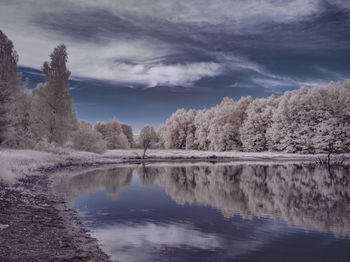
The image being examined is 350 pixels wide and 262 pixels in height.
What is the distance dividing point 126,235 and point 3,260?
5.45 metres

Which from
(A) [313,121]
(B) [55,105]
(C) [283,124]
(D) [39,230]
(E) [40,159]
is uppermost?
(A) [313,121]

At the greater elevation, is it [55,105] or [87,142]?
[55,105]

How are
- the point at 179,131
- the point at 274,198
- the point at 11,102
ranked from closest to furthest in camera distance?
the point at 274,198 < the point at 11,102 < the point at 179,131

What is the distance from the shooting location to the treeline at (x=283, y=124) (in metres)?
66.9

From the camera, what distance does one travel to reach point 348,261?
368 inches

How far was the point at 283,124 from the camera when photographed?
76.9 m

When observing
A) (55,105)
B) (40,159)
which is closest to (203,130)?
(55,105)

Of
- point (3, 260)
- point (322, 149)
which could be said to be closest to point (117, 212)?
point (3, 260)

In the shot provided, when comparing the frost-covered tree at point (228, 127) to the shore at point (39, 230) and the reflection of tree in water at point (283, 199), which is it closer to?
the reflection of tree in water at point (283, 199)

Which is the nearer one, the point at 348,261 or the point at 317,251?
the point at 348,261

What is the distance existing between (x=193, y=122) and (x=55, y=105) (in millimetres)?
77577

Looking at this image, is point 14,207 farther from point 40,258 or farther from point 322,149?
point 322,149

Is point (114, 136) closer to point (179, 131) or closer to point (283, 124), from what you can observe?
point (179, 131)

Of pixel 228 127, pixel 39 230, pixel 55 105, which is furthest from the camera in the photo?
pixel 228 127
